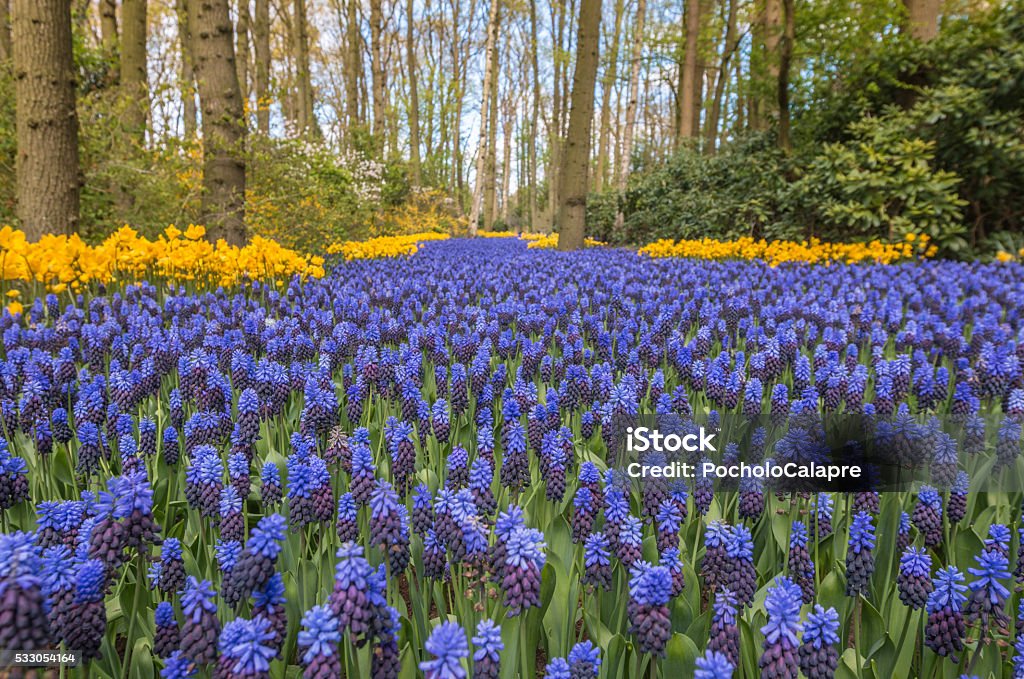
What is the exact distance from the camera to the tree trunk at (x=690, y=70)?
1736 centimetres

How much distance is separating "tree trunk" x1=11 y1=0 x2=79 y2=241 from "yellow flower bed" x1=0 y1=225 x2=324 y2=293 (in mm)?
528

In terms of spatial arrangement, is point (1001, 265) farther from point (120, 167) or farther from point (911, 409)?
point (120, 167)

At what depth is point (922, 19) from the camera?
11.2 metres

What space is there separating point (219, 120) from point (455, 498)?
8.70 metres

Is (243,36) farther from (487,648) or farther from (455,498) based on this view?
(487,648)

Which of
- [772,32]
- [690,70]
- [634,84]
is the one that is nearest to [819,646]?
[772,32]

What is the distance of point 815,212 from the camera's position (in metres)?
10.6

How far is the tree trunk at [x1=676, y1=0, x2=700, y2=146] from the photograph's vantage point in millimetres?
17359

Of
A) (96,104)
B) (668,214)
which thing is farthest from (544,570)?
(668,214)

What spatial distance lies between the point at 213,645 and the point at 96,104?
9.85 m

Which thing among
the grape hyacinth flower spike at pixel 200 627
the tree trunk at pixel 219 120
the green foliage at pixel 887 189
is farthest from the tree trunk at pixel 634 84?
the grape hyacinth flower spike at pixel 200 627

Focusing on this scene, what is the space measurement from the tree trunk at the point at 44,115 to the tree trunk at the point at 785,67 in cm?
1047

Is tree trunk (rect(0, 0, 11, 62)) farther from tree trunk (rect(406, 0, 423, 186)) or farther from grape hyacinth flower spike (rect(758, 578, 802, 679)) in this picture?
tree trunk (rect(406, 0, 423, 186))

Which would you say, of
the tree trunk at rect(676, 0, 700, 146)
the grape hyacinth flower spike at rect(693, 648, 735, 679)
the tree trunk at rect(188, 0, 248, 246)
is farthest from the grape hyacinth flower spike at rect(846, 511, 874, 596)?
the tree trunk at rect(676, 0, 700, 146)
